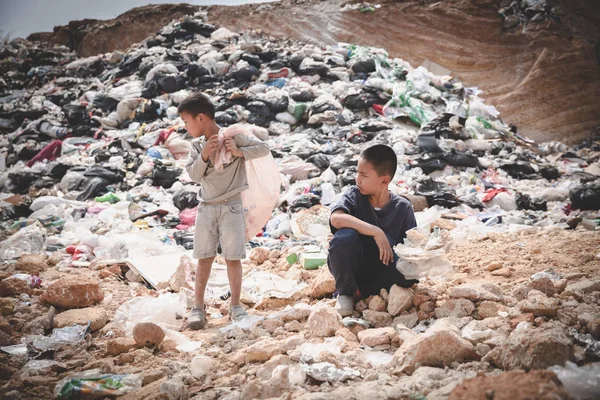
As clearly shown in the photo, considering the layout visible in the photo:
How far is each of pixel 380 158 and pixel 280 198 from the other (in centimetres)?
271

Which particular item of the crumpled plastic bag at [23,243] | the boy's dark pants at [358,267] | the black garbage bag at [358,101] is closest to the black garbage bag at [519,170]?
the black garbage bag at [358,101]

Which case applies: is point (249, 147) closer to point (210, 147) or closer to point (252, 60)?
point (210, 147)

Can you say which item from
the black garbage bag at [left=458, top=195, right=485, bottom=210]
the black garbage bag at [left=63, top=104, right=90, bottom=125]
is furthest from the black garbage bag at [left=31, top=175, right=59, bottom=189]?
the black garbage bag at [left=458, top=195, right=485, bottom=210]

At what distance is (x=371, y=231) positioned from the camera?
1999mm

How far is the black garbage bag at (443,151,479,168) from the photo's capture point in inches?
224

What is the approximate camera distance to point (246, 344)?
6.22 ft

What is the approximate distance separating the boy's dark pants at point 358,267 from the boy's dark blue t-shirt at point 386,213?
0.11 meters

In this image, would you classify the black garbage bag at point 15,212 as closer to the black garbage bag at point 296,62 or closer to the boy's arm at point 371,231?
the boy's arm at point 371,231

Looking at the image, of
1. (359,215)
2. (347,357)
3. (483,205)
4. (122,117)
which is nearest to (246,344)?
(347,357)

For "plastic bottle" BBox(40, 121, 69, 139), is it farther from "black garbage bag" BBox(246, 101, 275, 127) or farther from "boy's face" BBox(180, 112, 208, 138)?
"boy's face" BBox(180, 112, 208, 138)

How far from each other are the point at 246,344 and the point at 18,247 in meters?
2.90

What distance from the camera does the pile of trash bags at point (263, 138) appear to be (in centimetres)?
422

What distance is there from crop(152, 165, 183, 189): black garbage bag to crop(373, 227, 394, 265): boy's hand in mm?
3813

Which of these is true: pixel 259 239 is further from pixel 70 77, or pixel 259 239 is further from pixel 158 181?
pixel 70 77
